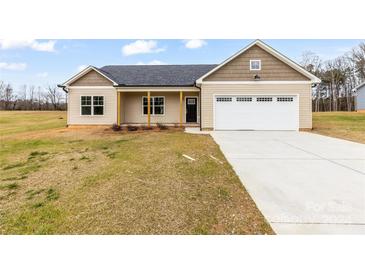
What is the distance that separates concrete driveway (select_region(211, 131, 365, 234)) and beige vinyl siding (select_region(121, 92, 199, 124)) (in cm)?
943

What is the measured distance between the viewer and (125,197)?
13.7 ft

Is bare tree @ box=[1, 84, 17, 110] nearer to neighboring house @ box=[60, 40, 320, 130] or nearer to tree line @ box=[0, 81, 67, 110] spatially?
tree line @ box=[0, 81, 67, 110]

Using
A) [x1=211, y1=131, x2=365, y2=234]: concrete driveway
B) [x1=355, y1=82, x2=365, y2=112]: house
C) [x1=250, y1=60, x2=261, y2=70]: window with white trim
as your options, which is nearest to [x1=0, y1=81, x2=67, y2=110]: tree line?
[x1=250, y1=60, x2=261, y2=70]: window with white trim

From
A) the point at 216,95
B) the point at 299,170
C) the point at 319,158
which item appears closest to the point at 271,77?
the point at 216,95

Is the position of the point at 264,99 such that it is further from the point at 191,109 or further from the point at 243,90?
the point at 191,109

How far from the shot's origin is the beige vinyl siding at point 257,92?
14.4 metres

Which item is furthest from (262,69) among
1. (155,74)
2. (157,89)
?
(155,74)

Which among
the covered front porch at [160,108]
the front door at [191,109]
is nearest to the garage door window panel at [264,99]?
the covered front porch at [160,108]

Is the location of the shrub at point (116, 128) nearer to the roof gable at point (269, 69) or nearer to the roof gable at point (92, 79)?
→ the roof gable at point (92, 79)

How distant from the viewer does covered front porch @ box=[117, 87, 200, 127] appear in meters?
17.1

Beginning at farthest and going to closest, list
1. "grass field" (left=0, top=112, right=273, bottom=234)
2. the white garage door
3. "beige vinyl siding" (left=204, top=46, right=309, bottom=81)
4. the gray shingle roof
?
the gray shingle roof → the white garage door → "beige vinyl siding" (left=204, top=46, right=309, bottom=81) → "grass field" (left=0, top=112, right=273, bottom=234)

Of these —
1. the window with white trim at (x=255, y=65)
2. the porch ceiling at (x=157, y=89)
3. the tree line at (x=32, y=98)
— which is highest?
the tree line at (x=32, y=98)

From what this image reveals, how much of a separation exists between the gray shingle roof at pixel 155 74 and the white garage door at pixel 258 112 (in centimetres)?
308

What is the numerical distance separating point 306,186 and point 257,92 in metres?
10.7
